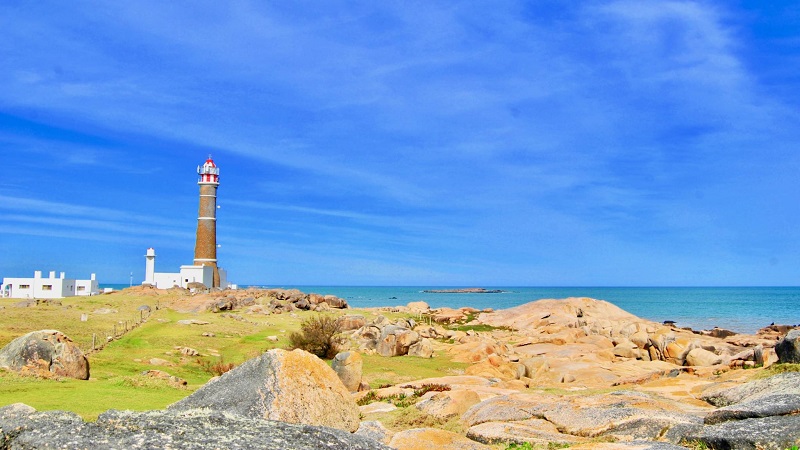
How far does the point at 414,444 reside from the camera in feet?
38.6

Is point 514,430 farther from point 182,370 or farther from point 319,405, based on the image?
point 182,370

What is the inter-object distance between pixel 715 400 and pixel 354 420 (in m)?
9.88

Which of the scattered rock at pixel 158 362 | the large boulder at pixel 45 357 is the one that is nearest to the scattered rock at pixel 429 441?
the large boulder at pixel 45 357

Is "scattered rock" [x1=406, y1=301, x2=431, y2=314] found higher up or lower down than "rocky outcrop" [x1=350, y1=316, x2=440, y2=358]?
higher up

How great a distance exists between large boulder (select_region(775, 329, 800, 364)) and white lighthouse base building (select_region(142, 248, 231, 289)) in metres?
68.6

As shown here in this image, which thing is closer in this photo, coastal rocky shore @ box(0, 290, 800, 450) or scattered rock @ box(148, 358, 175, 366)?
coastal rocky shore @ box(0, 290, 800, 450)

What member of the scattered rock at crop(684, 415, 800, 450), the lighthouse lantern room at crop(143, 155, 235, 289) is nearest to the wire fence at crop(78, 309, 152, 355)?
the scattered rock at crop(684, 415, 800, 450)

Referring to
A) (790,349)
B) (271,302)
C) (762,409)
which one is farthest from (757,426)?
(271,302)

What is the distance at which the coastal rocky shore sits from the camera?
5.65m

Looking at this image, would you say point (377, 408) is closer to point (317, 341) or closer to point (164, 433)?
point (164, 433)

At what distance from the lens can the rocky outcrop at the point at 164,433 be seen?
523cm

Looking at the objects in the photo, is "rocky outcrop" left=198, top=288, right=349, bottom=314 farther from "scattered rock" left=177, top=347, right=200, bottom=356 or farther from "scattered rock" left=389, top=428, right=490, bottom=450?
"scattered rock" left=389, top=428, right=490, bottom=450

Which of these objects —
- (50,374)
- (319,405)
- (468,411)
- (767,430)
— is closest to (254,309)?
(50,374)

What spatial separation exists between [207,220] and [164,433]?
272 ft
